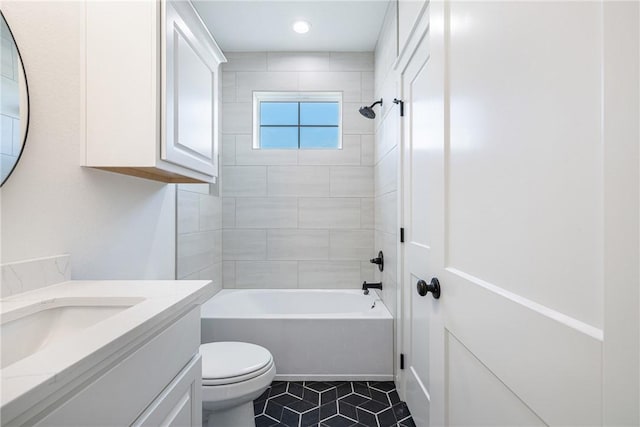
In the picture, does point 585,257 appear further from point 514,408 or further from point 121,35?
point 121,35

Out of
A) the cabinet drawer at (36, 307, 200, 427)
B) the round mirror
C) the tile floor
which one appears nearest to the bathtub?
the tile floor

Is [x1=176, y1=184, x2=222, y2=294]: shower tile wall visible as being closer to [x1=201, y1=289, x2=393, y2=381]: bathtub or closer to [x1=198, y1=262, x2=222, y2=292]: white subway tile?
[x1=198, y1=262, x2=222, y2=292]: white subway tile

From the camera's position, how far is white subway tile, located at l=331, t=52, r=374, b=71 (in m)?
2.87

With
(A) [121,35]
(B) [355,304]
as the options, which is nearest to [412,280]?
(B) [355,304]

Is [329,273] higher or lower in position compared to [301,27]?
lower

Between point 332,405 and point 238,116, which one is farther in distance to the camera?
point 238,116

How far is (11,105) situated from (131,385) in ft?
2.83

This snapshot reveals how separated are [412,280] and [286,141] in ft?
6.00

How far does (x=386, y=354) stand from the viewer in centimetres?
218

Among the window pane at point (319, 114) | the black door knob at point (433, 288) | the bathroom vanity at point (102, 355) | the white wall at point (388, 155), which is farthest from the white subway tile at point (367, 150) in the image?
the bathroom vanity at point (102, 355)

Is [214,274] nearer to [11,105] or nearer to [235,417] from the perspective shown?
[235,417]

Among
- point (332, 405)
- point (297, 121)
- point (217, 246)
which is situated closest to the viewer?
point (332, 405)

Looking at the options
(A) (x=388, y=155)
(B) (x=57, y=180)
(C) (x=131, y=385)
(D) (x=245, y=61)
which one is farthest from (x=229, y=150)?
(C) (x=131, y=385)

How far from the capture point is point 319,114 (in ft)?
9.86
